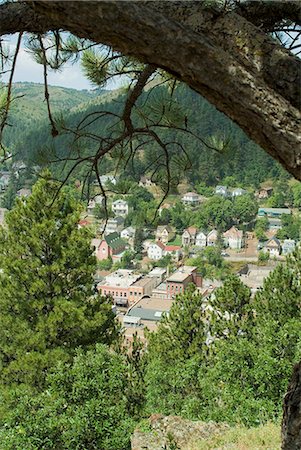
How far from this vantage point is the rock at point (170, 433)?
3.46 meters

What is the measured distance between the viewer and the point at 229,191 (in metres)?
47.0

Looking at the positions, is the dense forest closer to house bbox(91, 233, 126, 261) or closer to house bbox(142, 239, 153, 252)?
house bbox(91, 233, 126, 261)

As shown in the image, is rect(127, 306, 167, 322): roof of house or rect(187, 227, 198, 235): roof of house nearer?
rect(127, 306, 167, 322): roof of house

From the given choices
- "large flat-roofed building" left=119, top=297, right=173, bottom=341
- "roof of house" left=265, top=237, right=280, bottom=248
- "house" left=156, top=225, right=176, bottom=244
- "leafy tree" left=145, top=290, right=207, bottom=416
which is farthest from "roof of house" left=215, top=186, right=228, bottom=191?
"leafy tree" left=145, top=290, right=207, bottom=416

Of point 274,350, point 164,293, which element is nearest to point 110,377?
point 274,350

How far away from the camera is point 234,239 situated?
136 ft

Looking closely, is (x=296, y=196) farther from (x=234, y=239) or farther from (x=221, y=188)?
(x=234, y=239)

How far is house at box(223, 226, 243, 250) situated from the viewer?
1625 inches

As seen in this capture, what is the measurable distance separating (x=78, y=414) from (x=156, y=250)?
117 feet

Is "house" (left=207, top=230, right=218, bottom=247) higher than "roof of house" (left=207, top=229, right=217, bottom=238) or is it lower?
lower

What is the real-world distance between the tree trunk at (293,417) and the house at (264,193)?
4777 cm

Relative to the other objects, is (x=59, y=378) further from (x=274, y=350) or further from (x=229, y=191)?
(x=229, y=191)

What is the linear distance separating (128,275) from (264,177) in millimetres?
20419

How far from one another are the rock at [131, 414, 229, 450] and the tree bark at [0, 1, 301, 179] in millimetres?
2834
